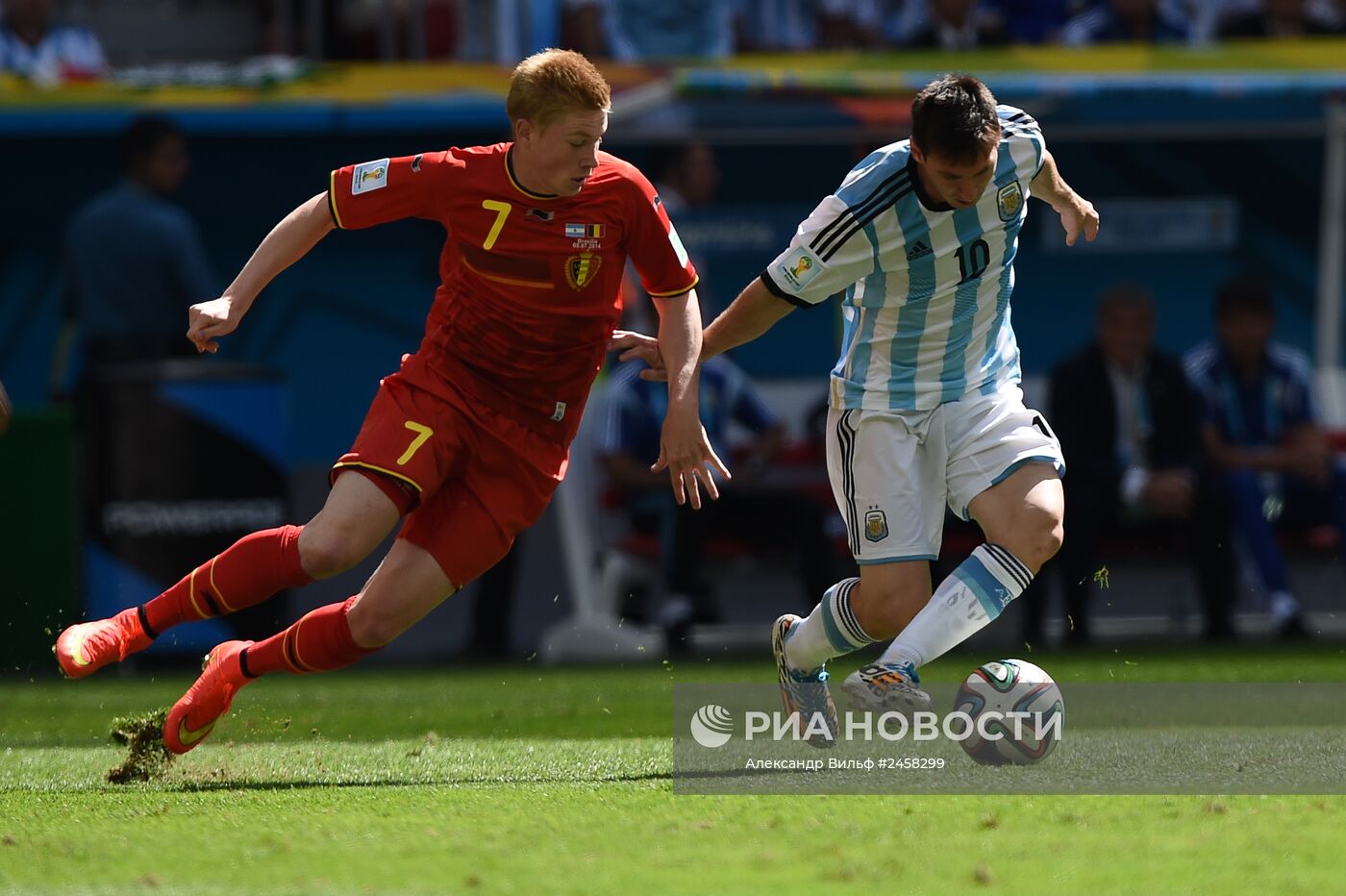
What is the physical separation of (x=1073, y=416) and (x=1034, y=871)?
6.51 metres

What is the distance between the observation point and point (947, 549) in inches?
416

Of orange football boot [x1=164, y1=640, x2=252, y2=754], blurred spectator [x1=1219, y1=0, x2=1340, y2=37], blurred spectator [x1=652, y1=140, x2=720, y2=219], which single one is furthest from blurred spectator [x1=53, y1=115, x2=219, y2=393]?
blurred spectator [x1=1219, y1=0, x2=1340, y2=37]

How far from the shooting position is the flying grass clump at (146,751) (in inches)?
219

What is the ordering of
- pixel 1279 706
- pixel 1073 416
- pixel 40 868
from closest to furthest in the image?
pixel 40 868 < pixel 1279 706 < pixel 1073 416

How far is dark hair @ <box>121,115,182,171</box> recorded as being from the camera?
10367 mm

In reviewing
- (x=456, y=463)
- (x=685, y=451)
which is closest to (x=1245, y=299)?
(x=685, y=451)

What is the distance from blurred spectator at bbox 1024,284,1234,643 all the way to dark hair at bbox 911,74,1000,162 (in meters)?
5.16

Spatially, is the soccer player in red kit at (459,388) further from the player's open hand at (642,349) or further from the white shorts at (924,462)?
the white shorts at (924,462)

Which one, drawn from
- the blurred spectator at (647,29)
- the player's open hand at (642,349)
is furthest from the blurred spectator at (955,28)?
the player's open hand at (642,349)

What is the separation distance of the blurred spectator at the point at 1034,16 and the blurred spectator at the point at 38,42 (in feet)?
17.9

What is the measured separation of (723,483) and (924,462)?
4681 millimetres

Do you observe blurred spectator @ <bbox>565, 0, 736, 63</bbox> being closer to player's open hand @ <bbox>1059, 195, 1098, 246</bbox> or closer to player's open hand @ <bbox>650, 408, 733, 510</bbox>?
player's open hand @ <bbox>1059, 195, 1098, 246</bbox>

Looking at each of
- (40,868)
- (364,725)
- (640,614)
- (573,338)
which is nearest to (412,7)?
(640,614)

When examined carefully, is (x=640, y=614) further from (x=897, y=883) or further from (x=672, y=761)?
(x=897, y=883)
